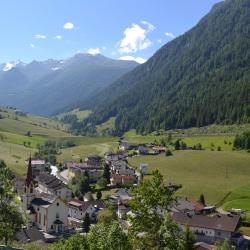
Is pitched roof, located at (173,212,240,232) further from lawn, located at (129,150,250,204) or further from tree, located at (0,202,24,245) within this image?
tree, located at (0,202,24,245)

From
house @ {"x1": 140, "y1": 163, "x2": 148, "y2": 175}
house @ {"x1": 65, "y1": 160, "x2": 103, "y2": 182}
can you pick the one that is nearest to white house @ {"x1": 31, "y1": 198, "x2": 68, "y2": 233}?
house @ {"x1": 65, "y1": 160, "x2": 103, "y2": 182}

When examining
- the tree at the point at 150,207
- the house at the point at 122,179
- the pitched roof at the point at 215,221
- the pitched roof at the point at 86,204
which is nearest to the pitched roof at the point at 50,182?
the house at the point at 122,179

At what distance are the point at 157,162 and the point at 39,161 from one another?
1745 inches

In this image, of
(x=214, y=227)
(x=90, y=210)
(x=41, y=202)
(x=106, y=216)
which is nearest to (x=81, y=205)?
(x=90, y=210)

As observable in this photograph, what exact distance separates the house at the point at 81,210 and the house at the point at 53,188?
39.7 feet

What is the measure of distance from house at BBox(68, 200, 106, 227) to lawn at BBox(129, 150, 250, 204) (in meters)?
25.9

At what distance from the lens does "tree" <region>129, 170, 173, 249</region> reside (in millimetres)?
29297

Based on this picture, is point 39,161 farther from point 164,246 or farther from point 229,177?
point 164,246

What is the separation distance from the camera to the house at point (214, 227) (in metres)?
95.4

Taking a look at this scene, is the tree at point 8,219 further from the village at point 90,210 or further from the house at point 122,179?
the house at point 122,179

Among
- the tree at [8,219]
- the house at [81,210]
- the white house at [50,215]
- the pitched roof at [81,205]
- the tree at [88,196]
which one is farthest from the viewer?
the tree at [88,196]

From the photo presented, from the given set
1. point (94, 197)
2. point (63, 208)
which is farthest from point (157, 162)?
point (63, 208)

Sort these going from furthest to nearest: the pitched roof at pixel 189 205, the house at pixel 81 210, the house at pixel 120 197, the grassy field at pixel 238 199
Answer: the house at pixel 120 197
the grassy field at pixel 238 199
the pitched roof at pixel 189 205
the house at pixel 81 210

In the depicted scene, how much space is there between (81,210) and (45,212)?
13.5m
